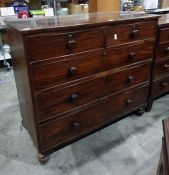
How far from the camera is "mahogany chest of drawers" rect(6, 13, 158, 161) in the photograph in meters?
1.16

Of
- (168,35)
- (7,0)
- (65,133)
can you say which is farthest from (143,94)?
(7,0)

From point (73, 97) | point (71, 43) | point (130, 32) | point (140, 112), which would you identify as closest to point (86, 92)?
point (73, 97)

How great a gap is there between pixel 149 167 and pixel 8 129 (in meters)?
1.20

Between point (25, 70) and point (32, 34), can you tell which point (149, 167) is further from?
point (32, 34)

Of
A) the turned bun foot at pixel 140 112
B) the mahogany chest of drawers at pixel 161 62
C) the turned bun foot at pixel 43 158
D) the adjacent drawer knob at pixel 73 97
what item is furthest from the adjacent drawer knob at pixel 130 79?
the turned bun foot at pixel 43 158

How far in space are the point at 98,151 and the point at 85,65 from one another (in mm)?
675

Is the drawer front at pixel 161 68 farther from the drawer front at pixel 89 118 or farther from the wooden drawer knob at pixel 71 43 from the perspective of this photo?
the wooden drawer knob at pixel 71 43

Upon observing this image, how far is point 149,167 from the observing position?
1445 millimetres

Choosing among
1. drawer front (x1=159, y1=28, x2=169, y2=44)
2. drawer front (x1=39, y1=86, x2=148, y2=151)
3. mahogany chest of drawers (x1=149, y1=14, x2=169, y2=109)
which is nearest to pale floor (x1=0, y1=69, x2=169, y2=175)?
drawer front (x1=39, y1=86, x2=148, y2=151)

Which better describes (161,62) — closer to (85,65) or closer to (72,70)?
(85,65)

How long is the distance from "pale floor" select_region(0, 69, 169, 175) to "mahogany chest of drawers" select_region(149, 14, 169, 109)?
254 mm

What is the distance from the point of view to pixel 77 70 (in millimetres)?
1321

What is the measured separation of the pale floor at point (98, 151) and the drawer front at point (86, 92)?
15.1 inches

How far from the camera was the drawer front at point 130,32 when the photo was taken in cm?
139
